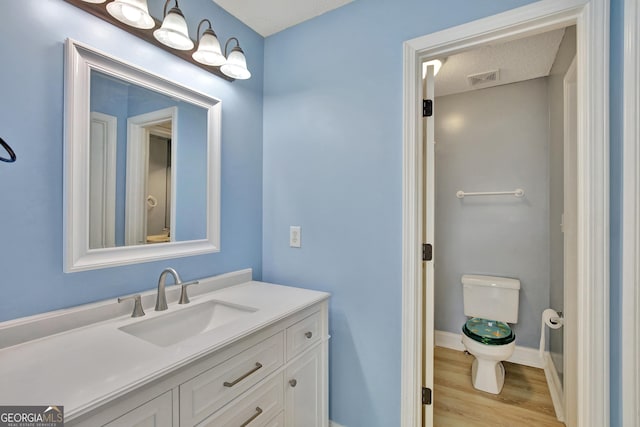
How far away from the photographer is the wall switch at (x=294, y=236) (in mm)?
1720

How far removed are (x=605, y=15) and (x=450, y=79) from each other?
1.42m

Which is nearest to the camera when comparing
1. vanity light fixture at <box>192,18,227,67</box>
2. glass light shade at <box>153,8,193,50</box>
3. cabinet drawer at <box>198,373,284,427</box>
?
cabinet drawer at <box>198,373,284,427</box>

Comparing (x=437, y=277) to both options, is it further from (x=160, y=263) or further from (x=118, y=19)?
(x=118, y=19)

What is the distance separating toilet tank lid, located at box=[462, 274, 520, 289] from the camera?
7.60 feet

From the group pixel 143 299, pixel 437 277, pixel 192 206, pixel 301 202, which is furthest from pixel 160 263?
pixel 437 277

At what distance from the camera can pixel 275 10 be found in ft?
5.29

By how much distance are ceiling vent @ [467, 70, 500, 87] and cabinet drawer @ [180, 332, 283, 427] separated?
8.09ft

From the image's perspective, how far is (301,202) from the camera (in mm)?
1713

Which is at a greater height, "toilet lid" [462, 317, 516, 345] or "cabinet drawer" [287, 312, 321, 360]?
"cabinet drawer" [287, 312, 321, 360]

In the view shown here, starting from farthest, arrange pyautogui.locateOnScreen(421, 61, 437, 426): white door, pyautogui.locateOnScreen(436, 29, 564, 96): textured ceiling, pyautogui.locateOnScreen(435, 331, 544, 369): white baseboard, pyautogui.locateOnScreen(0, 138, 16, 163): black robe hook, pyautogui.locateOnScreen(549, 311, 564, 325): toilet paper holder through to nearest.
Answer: pyautogui.locateOnScreen(435, 331, 544, 369): white baseboard < pyautogui.locateOnScreen(436, 29, 564, 96): textured ceiling < pyautogui.locateOnScreen(549, 311, 564, 325): toilet paper holder < pyautogui.locateOnScreen(421, 61, 437, 426): white door < pyautogui.locateOnScreen(0, 138, 16, 163): black robe hook

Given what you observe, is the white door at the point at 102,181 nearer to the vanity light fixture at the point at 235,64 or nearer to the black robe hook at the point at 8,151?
the black robe hook at the point at 8,151

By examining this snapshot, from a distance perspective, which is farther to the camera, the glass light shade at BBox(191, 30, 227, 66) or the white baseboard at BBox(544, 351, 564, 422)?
the white baseboard at BBox(544, 351, 564, 422)

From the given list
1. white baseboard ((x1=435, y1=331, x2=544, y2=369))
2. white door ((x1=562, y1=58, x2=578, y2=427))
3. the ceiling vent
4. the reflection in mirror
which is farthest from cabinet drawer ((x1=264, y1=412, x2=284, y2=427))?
the ceiling vent

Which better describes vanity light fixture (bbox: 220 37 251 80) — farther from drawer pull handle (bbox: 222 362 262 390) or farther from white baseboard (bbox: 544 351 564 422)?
white baseboard (bbox: 544 351 564 422)
